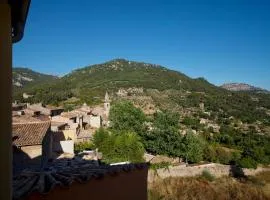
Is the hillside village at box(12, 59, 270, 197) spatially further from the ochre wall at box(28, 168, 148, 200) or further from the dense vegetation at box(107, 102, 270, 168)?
the ochre wall at box(28, 168, 148, 200)

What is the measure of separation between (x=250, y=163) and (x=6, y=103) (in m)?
37.5

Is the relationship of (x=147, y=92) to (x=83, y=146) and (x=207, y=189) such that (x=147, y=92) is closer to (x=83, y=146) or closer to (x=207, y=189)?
(x=83, y=146)

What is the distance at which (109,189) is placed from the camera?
6.12 metres

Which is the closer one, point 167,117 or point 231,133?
point 167,117

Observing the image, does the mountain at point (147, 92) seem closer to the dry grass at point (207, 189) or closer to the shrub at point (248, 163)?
the shrub at point (248, 163)

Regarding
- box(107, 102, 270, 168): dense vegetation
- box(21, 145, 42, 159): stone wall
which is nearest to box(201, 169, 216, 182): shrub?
box(107, 102, 270, 168): dense vegetation

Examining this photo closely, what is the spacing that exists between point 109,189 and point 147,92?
93616 millimetres

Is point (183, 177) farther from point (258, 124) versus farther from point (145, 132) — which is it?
point (258, 124)

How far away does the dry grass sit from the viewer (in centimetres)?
2298

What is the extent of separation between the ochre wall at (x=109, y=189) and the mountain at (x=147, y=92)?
63.0 metres

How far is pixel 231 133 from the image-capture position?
196 ft

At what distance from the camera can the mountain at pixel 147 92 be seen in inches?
3322

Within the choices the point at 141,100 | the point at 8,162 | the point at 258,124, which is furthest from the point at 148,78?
the point at 8,162

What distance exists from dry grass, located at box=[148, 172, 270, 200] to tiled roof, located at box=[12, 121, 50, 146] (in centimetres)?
805
